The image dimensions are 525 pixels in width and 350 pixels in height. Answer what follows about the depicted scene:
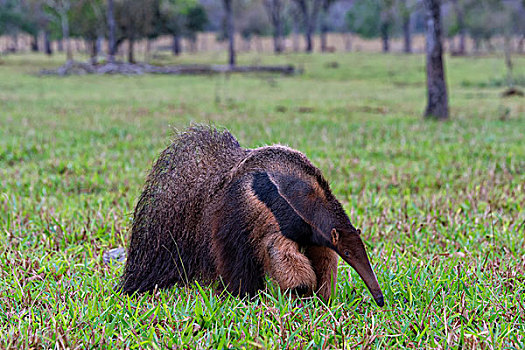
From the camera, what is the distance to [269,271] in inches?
106

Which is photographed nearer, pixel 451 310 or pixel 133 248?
pixel 451 310

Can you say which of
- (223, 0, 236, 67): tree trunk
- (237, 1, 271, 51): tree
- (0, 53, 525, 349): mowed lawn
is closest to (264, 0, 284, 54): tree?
(237, 1, 271, 51): tree

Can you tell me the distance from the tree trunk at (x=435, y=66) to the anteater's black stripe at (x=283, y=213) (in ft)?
32.8

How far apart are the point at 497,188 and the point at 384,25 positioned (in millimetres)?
59785

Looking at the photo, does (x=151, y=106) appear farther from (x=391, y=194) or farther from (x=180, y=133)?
(x=180, y=133)

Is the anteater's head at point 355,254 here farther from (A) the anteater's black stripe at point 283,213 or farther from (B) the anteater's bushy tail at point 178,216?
(B) the anteater's bushy tail at point 178,216

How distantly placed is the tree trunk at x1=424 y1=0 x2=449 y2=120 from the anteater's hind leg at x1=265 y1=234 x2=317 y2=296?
32.6ft

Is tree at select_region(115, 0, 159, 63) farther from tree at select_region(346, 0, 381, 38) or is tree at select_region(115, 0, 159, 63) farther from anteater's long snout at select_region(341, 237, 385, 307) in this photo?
anteater's long snout at select_region(341, 237, 385, 307)

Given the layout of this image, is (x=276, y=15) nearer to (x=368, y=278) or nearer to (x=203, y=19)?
(x=203, y=19)

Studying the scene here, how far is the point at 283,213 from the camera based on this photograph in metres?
2.60

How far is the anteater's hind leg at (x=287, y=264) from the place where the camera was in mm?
2615

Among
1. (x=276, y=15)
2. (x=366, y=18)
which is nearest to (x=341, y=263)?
(x=276, y=15)

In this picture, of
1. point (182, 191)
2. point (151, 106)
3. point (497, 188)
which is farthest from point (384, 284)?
point (151, 106)

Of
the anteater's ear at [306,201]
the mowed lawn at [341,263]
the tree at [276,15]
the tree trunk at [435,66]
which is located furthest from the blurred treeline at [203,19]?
the anteater's ear at [306,201]
